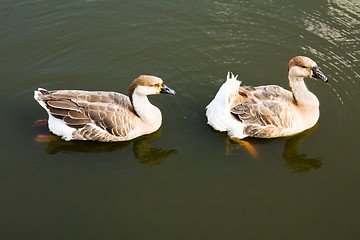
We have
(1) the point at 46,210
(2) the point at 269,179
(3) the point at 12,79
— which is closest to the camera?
(1) the point at 46,210

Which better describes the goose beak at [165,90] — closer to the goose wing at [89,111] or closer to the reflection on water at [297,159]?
the goose wing at [89,111]

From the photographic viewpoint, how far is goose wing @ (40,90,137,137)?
7484 mm

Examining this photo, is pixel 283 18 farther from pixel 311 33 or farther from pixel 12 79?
pixel 12 79

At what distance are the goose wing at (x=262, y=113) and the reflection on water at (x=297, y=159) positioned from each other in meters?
0.37

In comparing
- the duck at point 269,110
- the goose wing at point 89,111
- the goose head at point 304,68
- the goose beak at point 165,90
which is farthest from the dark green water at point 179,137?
the goose head at point 304,68

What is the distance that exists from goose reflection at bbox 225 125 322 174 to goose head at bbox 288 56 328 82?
122 centimetres

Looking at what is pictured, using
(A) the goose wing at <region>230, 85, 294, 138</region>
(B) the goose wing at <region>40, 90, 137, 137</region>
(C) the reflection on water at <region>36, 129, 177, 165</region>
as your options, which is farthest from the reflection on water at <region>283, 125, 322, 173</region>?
(B) the goose wing at <region>40, 90, 137, 137</region>

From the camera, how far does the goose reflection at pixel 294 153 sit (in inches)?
290

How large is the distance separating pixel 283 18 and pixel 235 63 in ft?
7.18

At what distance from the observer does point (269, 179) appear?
7074 mm

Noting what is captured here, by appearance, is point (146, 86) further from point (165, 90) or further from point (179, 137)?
point (179, 137)

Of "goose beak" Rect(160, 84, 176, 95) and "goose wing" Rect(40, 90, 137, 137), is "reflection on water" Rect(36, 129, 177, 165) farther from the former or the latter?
"goose beak" Rect(160, 84, 176, 95)

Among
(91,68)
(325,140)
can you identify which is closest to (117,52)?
(91,68)

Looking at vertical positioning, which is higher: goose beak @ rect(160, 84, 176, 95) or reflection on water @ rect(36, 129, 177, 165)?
goose beak @ rect(160, 84, 176, 95)
